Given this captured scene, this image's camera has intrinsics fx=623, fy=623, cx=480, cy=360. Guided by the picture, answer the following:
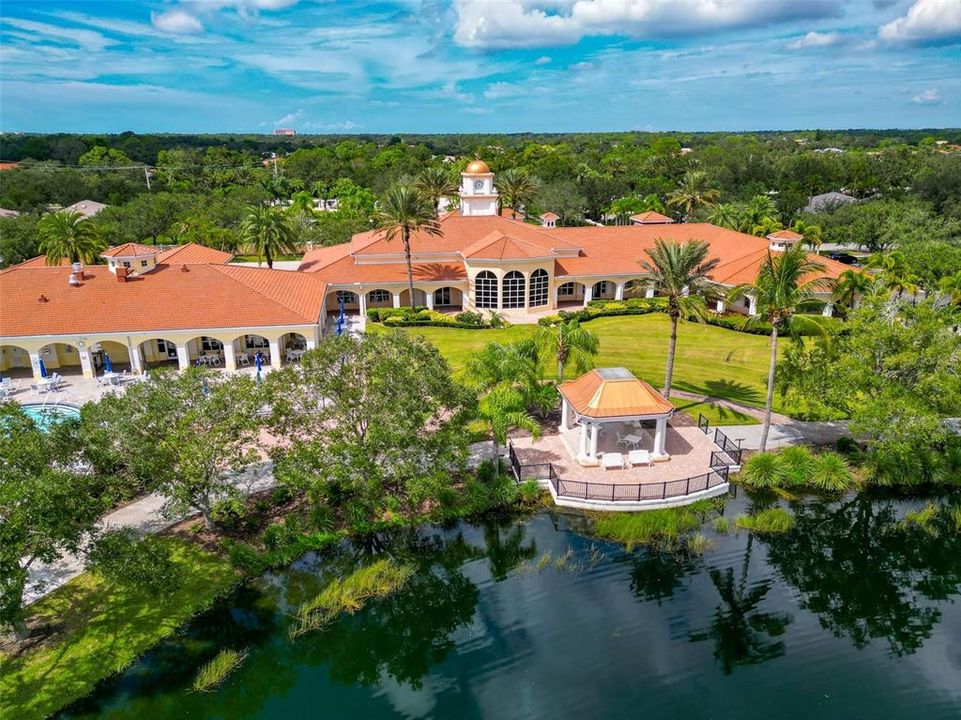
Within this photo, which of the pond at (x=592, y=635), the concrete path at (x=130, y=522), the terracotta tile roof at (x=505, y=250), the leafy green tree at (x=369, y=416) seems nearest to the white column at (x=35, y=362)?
the concrete path at (x=130, y=522)

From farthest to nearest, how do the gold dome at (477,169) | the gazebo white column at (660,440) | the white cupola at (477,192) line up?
the white cupola at (477,192), the gold dome at (477,169), the gazebo white column at (660,440)

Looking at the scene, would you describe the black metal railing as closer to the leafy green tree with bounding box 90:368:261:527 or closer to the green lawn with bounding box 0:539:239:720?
the leafy green tree with bounding box 90:368:261:527

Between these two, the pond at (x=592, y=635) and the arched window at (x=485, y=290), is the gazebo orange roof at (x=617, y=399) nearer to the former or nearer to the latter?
the pond at (x=592, y=635)

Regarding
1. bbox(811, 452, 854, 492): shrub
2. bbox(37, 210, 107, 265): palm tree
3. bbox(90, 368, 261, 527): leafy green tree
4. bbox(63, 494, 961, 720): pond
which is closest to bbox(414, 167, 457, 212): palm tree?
bbox(37, 210, 107, 265): palm tree

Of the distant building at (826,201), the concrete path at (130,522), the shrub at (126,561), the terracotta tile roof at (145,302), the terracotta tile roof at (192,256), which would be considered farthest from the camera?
the distant building at (826,201)

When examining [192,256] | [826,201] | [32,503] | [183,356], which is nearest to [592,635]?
[32,503]

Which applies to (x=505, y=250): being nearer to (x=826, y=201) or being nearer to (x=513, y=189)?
(x=513, y=189)

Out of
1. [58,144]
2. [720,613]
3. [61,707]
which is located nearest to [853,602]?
[720,613]

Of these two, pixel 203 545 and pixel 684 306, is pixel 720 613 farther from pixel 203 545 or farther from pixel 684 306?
pixel 203 545
